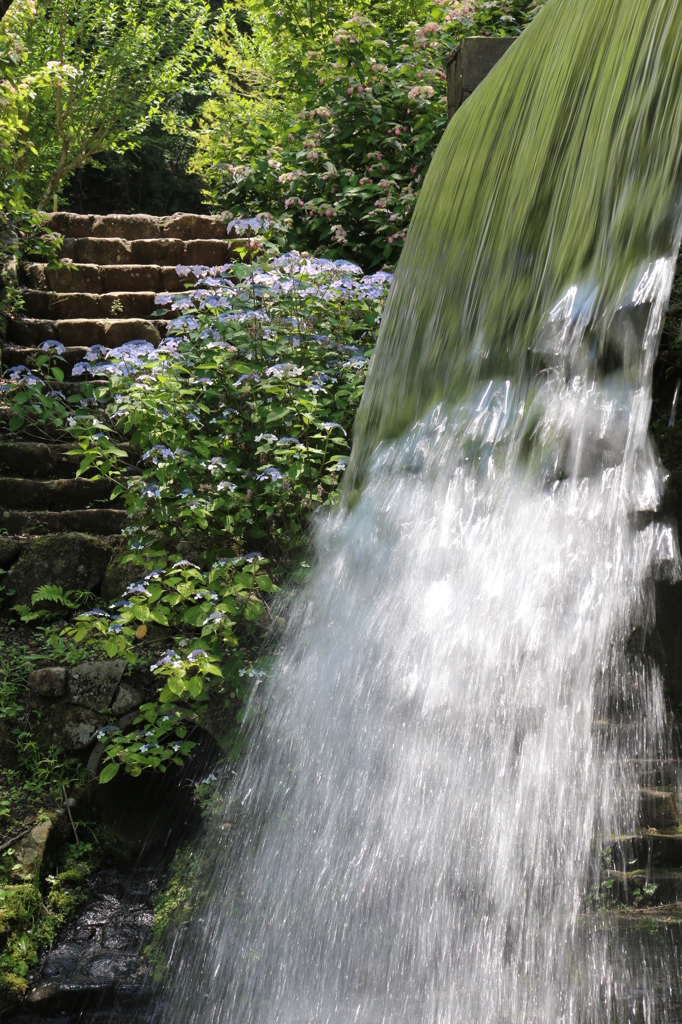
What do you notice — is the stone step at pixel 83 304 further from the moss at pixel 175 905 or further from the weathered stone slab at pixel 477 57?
the moss at pixel 175 905

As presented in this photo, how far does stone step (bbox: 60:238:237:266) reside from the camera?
19.8ft

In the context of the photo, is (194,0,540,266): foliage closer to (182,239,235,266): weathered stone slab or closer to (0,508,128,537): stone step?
(182,239,235,266): weathered stone slab

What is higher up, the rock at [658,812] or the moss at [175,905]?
the rock at [658,812]

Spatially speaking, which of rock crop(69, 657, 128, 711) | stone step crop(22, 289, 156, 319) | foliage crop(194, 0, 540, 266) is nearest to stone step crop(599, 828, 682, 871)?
rock crop(69, 657, 128, 711)

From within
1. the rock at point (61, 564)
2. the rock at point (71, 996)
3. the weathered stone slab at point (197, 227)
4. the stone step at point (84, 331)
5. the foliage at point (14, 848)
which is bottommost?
the rock at point (71, 996)

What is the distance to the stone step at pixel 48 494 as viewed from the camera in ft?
13.5

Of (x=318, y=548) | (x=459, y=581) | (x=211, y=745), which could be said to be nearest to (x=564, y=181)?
(x=459, y=581)

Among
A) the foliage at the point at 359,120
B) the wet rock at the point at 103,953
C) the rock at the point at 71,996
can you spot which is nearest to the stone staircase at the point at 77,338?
the foliage at the point at 359,120

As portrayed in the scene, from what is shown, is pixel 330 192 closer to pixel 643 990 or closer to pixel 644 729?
pixel 644 729

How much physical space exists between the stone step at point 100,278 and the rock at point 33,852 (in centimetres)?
367

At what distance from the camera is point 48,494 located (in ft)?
13.5

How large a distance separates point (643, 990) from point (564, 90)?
2337 millimetres

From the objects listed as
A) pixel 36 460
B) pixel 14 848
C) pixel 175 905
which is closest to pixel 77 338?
pixel 36 460

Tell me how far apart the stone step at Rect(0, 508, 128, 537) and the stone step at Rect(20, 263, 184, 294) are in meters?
2.21
